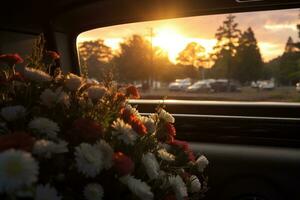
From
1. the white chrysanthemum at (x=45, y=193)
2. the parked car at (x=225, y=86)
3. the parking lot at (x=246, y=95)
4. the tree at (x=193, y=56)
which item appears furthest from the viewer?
the tree at (x=193, y=56)

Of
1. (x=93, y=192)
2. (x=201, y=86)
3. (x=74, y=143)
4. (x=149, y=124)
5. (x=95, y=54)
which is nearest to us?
(x=93, y=192)

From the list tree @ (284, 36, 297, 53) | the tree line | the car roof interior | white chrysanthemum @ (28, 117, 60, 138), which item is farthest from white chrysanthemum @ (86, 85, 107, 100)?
tree @ (284, 36, 297, 53)

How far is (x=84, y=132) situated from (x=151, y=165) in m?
0.30

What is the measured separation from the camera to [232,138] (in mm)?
3820

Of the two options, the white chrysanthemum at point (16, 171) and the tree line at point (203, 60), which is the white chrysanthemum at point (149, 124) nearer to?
the white chrysanthemum at point (16, 171)

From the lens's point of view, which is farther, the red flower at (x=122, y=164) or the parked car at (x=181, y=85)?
the parked car at (x=181, y=85)

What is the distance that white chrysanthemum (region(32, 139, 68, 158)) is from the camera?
159 centimetres

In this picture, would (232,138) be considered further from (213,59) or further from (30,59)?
(30,59)

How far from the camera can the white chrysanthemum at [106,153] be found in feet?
5.61

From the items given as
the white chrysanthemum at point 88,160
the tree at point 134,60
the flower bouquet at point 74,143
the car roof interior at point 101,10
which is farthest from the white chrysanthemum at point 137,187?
the tree at point 134,60

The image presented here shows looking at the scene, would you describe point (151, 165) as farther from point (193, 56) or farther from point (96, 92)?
point (193, 56)

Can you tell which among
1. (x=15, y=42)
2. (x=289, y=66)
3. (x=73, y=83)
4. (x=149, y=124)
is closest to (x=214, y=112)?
(x=289, y=66)

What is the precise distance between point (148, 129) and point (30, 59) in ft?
1.95

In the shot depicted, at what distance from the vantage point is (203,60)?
14.6 feet
